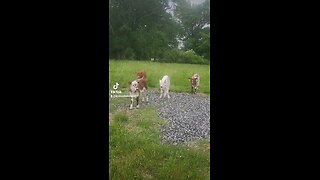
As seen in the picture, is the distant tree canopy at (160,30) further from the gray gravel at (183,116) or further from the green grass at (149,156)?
the green grass at (149,156)

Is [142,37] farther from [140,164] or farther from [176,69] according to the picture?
[140,164]

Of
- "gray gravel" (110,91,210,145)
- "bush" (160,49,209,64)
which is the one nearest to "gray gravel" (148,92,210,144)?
"gray gravel" (110,91,210,145)

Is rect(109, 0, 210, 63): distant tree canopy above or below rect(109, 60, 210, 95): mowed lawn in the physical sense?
above

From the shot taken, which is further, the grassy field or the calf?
the calf

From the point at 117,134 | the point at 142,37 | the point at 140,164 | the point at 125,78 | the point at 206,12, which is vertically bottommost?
the point at 140,164

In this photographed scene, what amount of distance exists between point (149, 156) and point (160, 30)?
34.2 inches

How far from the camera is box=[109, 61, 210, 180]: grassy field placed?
2641 millimetres

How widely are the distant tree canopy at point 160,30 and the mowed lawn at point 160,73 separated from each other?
42mm

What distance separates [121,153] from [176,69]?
69 centimetres

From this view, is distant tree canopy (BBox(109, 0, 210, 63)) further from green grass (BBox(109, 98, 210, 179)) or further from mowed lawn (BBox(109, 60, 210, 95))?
green grass (BBox(109, 98, 210, 179))

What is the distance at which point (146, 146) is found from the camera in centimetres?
267

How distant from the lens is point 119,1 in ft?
8.95

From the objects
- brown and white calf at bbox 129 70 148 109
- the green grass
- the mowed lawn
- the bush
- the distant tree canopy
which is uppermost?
the distant tree canopy
